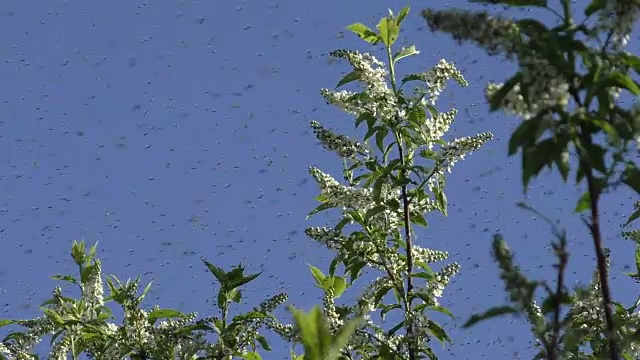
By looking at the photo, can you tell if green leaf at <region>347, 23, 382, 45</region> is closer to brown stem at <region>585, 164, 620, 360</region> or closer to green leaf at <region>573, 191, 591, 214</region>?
green leaf at <region>573, 191, 591, 214</region>

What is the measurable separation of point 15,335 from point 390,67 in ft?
8.43

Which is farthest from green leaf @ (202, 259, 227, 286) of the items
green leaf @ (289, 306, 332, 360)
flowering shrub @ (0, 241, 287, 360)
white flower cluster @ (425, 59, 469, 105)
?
green leaf @ (289, 306, 332, 360)

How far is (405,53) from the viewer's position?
6.57 m

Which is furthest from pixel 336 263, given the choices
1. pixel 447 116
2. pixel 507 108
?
pixel 507 108

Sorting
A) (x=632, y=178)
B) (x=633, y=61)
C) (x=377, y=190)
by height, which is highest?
(x=377, y=190)

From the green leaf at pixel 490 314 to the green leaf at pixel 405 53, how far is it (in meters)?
4.19

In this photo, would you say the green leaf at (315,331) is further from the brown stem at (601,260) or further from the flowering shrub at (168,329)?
the flowering shrub at (168,329)

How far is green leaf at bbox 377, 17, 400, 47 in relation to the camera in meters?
6.57

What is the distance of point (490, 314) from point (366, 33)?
14.2 feet

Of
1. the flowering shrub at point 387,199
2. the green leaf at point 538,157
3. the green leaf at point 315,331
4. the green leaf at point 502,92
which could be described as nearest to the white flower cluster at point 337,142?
the flowering shrub at point 387,199

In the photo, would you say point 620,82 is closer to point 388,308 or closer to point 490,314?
point 490,314

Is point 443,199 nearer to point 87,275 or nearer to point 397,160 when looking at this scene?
point 397,160

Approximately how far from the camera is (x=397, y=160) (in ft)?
19.6

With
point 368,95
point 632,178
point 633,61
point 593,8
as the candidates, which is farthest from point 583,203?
point 368,95
